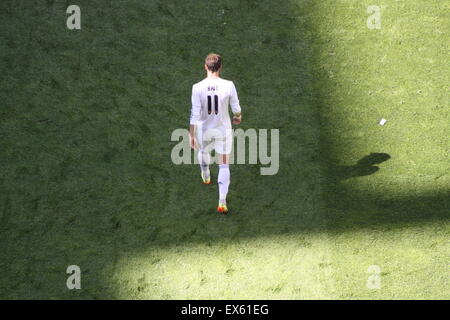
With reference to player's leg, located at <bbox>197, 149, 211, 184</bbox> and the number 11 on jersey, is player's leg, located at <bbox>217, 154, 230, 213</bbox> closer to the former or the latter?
player's leg, located at <bbox>197, 149, 211, 184</bbox>

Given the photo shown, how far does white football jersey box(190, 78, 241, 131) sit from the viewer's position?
7.91 m

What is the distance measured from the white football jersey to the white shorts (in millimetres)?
46

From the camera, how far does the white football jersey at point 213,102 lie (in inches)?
311

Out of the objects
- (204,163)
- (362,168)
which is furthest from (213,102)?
(362,168)

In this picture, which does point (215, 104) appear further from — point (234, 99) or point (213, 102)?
point (234, 99)

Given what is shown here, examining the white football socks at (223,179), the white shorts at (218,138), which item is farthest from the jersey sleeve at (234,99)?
the white football socks at (223,179)

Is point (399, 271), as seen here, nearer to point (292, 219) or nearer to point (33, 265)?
point (292, 219)

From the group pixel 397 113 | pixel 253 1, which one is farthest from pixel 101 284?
pixel 253 1

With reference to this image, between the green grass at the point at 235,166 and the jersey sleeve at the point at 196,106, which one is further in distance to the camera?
the green grass at the point at 235,166

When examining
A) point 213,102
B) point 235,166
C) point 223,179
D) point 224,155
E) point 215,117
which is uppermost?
point 213,102

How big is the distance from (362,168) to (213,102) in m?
2.27

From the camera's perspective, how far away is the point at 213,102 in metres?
8.00

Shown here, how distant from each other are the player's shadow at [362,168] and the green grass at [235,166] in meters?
0.02

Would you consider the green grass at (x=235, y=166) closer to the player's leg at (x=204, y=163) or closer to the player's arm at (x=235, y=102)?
the player's leg at (x=204, y=163)
